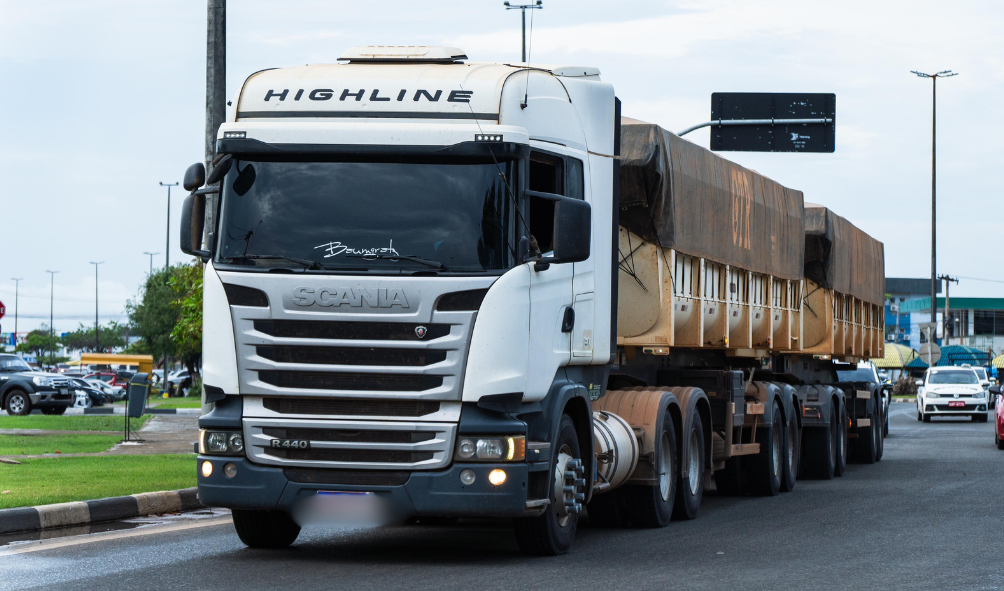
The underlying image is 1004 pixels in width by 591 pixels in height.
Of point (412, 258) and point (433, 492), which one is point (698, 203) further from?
point (433, 492)

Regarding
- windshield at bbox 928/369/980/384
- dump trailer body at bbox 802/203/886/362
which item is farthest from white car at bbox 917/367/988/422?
dump trailer body at bbox 802/203/886/362

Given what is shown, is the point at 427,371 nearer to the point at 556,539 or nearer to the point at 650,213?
the point at 556,539

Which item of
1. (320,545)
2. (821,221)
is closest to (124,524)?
(320,545)

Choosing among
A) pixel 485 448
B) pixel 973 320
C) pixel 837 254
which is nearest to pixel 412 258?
pixel 485 448

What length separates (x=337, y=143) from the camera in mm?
8742

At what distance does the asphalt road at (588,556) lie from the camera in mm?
8391

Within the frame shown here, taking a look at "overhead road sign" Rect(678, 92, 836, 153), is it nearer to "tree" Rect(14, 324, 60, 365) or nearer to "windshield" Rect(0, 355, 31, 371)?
"windshield" Rect(0, 355, 31, 371)

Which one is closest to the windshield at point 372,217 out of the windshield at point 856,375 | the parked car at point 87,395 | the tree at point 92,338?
the windshield at point 856,375

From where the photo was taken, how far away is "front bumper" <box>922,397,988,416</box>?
4006 cm

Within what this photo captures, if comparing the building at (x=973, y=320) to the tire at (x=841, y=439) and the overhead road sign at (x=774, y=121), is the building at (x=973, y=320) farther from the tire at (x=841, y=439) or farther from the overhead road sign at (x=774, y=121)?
the tire at (x=841, y=439)

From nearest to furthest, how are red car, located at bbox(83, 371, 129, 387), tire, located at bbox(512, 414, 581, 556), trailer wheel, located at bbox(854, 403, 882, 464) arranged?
tire, located at bbox(512, 414, 581, 556) → trailer wheel, located at bbox(854, 403, 882, 464) → red car, located at bbox(83, 371, 129, 387)

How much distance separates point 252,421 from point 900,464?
15006mm
